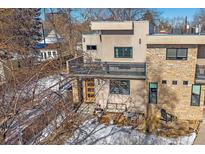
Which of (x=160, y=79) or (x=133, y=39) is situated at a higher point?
(x=133, y=39)

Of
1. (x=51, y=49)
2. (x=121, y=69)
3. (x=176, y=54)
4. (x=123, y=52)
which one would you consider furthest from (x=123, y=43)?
(x=51, y=49)

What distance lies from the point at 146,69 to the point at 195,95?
3.11 m

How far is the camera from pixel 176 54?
11.9 meters

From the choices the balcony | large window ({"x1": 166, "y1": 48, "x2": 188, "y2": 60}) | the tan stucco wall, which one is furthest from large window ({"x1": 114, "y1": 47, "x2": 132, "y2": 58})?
large window ({"x1": 166, "y1": 48, "x2": 188, "y2": 60})

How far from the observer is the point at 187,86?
1225 centimetres

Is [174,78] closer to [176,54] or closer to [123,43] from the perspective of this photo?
[176,54]

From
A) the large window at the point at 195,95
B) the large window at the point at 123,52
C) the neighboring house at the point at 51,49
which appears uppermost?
the neighboring house at the point at 51,49

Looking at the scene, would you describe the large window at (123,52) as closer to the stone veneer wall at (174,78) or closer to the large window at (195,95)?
the stone veneer wall at (174,78)

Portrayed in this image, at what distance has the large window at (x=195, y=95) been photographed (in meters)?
12.2

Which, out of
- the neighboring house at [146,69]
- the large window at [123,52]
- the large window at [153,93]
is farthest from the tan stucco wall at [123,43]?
the large window at [153,93]

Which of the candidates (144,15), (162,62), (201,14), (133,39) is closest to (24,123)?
(162,62)

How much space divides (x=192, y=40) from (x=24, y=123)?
10.1m
